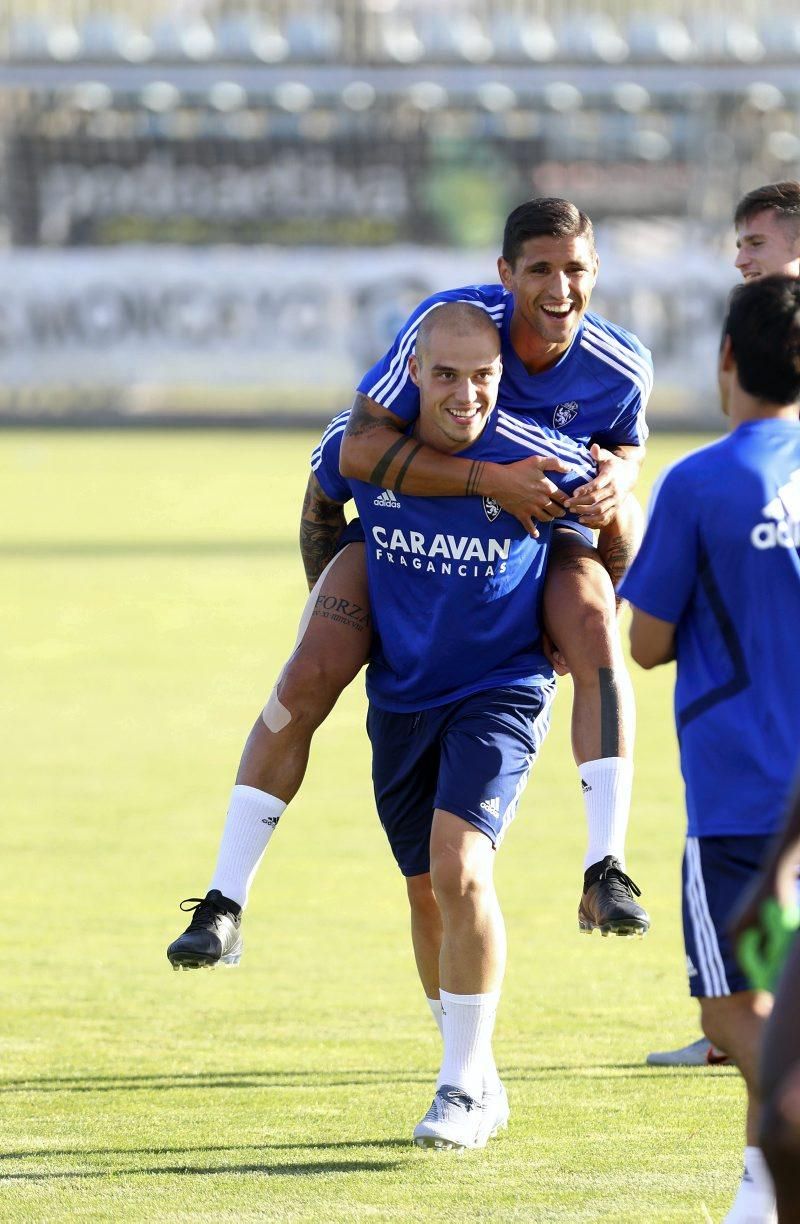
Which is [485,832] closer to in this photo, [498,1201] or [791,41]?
[498,1201]

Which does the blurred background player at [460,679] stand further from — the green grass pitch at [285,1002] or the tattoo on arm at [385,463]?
the green grass pitch at [285,1002]

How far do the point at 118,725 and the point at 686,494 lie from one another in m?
8.88

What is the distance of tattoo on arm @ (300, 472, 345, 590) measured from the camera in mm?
6184

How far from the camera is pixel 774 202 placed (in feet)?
19.5

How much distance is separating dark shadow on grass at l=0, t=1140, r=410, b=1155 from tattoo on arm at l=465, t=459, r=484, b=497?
1.67 metres

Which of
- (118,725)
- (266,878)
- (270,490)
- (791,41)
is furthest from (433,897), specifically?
(791,41)

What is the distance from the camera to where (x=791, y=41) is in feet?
164

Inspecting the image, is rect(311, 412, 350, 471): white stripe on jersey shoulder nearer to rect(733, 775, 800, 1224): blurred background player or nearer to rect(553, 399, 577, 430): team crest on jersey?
rect(553, 399, 577, 430): team crest on jersey

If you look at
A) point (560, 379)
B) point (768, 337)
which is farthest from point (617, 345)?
point (768, 337)

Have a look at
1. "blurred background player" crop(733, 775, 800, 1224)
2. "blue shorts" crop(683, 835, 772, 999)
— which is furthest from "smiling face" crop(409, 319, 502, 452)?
"blurred background player" crop(733, 775, 800, 1224)

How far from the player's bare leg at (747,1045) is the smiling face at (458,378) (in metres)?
1.86

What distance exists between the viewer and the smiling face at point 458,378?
17.7ft

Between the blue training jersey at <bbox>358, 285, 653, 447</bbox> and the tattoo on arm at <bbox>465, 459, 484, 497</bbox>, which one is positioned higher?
the blue training jersey at <bbox>358, 285, 653, 447</bbox>

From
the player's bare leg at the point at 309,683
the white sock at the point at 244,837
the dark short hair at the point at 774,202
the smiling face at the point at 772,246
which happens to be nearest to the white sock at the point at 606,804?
the player's bare leg at the point at 309,683
